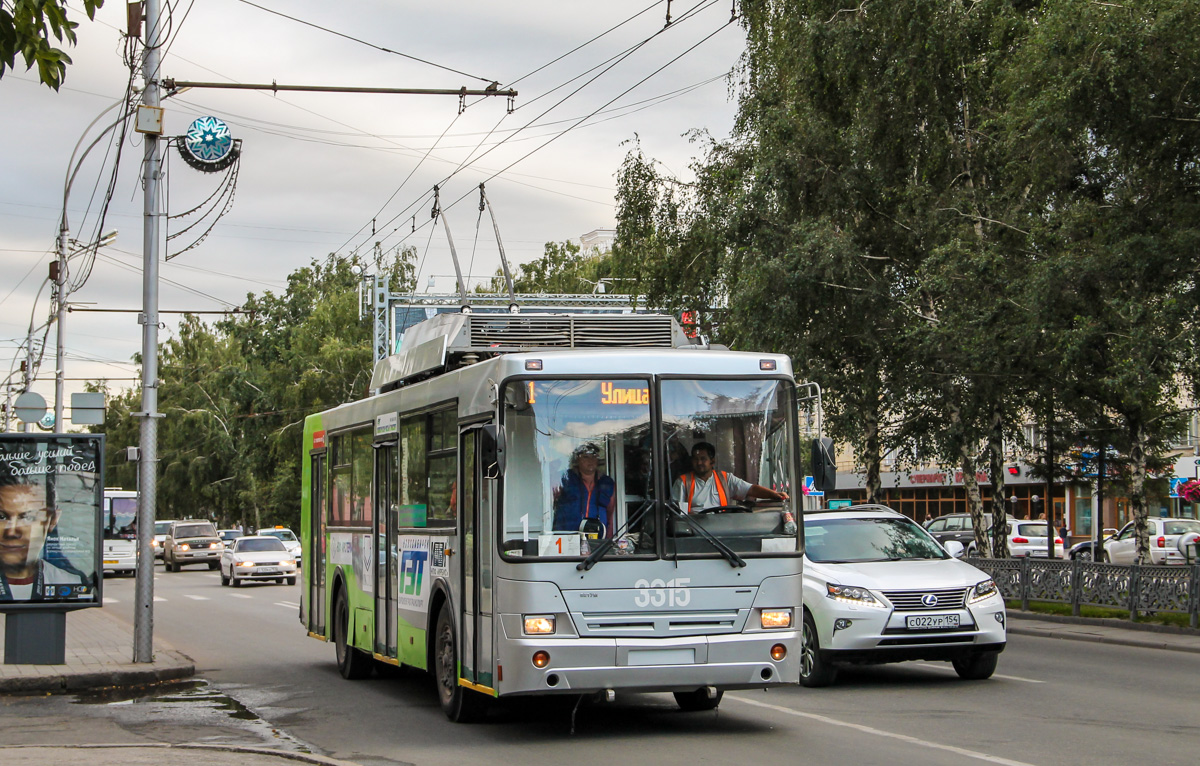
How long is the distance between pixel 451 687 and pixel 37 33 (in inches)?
235

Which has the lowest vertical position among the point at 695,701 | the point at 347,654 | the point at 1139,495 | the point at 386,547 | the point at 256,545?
the point at 695,701

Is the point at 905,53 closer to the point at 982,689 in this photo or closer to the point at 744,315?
the point at 744,315

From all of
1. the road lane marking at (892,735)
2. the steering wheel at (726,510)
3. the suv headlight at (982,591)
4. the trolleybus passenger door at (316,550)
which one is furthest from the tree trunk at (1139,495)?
the steering wheel at (726,510)

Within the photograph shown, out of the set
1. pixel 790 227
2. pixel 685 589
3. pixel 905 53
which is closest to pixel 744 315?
pixel 790 227

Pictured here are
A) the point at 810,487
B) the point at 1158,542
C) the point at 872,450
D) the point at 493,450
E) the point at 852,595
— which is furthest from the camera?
the point at 1158,542

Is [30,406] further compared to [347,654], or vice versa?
[30,406]

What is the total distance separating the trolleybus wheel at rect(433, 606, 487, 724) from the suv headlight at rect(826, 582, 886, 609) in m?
3.70

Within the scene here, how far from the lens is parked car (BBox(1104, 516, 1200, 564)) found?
40072mm

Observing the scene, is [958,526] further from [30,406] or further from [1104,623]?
[30,406]

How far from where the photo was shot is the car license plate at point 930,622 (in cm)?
1293

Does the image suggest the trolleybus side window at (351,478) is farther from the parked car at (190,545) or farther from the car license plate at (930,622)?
the parked car at (190,545)

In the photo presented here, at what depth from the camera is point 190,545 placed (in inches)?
2196

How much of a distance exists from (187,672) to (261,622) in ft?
30.6

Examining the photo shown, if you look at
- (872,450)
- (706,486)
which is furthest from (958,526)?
(706,486)
